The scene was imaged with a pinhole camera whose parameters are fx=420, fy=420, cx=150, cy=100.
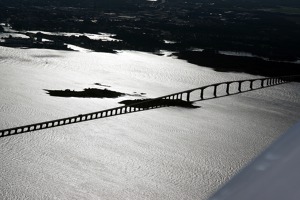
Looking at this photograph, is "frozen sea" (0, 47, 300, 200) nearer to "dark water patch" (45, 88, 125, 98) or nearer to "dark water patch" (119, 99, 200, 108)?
"dark water patch" (119, 99, 200, 108)

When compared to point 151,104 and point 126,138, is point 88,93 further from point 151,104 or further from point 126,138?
point 126,138

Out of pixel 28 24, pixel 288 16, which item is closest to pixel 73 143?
pixel 28 24

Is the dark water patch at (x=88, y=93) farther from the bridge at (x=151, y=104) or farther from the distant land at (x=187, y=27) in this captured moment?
the distant land at (x=187, y=27)

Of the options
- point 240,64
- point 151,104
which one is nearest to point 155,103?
point 151,104

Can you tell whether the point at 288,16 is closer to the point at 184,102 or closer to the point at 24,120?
the point at 184,102

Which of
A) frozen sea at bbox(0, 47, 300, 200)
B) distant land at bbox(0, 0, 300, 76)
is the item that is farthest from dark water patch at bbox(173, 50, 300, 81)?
frozen sea at bbox(0, 47, 300, 200)
